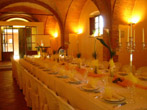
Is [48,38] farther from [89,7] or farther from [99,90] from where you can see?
[99,90]

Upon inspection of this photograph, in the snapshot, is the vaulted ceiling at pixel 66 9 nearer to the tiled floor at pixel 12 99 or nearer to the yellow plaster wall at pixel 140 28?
the yellow plaster wall at pixel 140 28

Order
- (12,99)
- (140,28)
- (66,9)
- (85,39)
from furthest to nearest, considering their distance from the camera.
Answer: (66,9) < (85,39) < (140,28) < (12,99)

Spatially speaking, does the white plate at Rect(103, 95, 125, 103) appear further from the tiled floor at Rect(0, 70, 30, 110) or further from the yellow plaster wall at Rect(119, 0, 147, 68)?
the yellow plaster wall at Rect(119, 0, 147, 68)

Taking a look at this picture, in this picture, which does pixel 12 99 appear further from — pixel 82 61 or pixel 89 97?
pixel 89 97

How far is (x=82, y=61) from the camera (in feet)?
20.2

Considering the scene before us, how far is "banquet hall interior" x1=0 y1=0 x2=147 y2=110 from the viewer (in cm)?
247

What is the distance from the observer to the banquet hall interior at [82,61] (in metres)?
2.47

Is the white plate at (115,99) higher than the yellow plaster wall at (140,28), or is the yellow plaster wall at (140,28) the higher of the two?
the yellow plaster wall at (140,28)

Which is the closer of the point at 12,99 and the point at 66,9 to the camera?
the point at 12,99

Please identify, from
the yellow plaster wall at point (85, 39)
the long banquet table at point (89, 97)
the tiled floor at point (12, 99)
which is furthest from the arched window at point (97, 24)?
the long banquet table at point (89, 97)

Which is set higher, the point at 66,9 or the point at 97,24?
the point at 66,9

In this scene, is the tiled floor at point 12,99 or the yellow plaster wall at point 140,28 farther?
the yellow plaster wall at point 140,28

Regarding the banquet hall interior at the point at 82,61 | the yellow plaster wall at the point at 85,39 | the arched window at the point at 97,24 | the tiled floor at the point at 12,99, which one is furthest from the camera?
the yellow plaster wall at the point at 85,39

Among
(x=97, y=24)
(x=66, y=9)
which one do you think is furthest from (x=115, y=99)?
(x=66, y=9)
